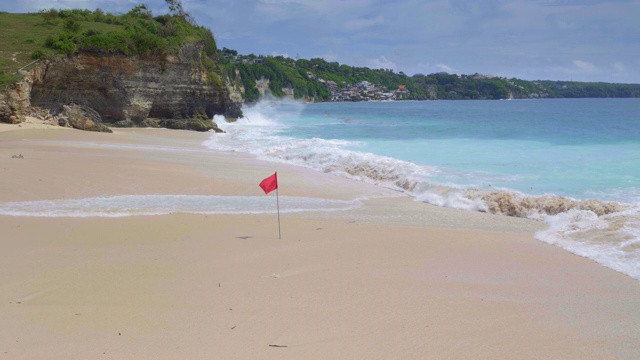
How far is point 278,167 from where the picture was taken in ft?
53.0

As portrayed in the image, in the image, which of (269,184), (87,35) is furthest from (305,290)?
(87,35)

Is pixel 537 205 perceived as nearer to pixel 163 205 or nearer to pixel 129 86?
pixel 163 205

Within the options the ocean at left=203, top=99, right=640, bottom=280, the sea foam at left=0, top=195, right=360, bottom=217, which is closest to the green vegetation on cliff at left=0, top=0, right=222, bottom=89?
the ocean at left=203, top=99, right=640, bottom=280

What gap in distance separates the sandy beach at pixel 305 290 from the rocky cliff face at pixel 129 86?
20893mm

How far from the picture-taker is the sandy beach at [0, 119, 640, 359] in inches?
166

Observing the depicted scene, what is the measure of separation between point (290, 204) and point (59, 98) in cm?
2285

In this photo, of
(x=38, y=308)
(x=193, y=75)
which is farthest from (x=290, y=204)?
(x=193, y=75)

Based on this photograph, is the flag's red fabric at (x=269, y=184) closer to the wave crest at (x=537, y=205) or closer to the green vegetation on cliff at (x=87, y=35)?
the wave crest at (x=537, y=205)

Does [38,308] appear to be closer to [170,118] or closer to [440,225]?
[440,225]

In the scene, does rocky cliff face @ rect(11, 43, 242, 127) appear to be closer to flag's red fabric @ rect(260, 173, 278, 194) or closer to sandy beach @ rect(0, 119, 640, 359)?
sandy beach @ rect(0, 119, 640, 359)

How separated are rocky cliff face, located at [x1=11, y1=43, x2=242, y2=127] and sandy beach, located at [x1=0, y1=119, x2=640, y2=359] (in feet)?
68.5

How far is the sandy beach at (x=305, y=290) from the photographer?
4220 mm

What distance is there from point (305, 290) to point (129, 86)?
28043 millimetres

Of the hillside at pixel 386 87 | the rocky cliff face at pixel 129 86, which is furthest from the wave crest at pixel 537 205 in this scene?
the hillside at pixel 386 87
